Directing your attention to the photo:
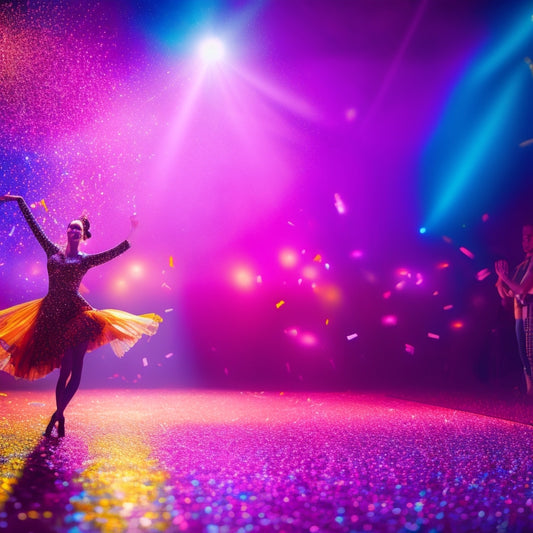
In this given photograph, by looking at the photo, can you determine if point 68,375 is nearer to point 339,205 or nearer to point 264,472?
point 264,472

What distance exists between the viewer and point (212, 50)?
7.22 metres

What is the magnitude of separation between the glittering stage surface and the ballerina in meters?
0.49

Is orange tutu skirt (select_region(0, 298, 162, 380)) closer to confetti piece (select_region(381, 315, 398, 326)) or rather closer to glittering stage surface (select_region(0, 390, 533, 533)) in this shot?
glittering stage surface (select_region(0, 390, 533, 533))

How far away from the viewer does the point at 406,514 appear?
82.2 inches

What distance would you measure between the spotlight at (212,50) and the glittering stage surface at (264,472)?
4.88 meters

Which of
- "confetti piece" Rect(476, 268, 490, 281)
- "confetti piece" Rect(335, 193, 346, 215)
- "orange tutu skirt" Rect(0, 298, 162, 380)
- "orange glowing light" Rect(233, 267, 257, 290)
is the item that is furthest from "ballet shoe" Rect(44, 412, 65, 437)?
"confetti piece" Rect(476, 268, 490, 281)

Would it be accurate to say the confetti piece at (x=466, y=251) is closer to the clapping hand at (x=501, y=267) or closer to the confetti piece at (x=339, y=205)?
the confetti piece at (x=339, y=205)

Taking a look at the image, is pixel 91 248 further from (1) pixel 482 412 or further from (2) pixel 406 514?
(2) pixel 406 514

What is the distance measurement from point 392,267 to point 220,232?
→ 2.85 m

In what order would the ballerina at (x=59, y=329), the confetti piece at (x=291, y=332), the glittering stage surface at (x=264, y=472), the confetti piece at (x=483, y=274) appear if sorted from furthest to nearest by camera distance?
the confetti piece at (x=291, y=332) < the confetti piece at (x=483, y=274) < the ballerina at (x=59, y=329) < the glittering stage surface at (x=264, y=472)

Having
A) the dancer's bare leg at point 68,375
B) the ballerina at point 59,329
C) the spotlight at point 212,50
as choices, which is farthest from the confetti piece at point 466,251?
the dancer's bare leg at point 68,375

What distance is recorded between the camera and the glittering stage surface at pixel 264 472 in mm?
2002

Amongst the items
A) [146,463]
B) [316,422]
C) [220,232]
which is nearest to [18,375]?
[146,463]

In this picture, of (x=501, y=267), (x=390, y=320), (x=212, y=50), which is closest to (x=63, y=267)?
(x=501, y=267)
